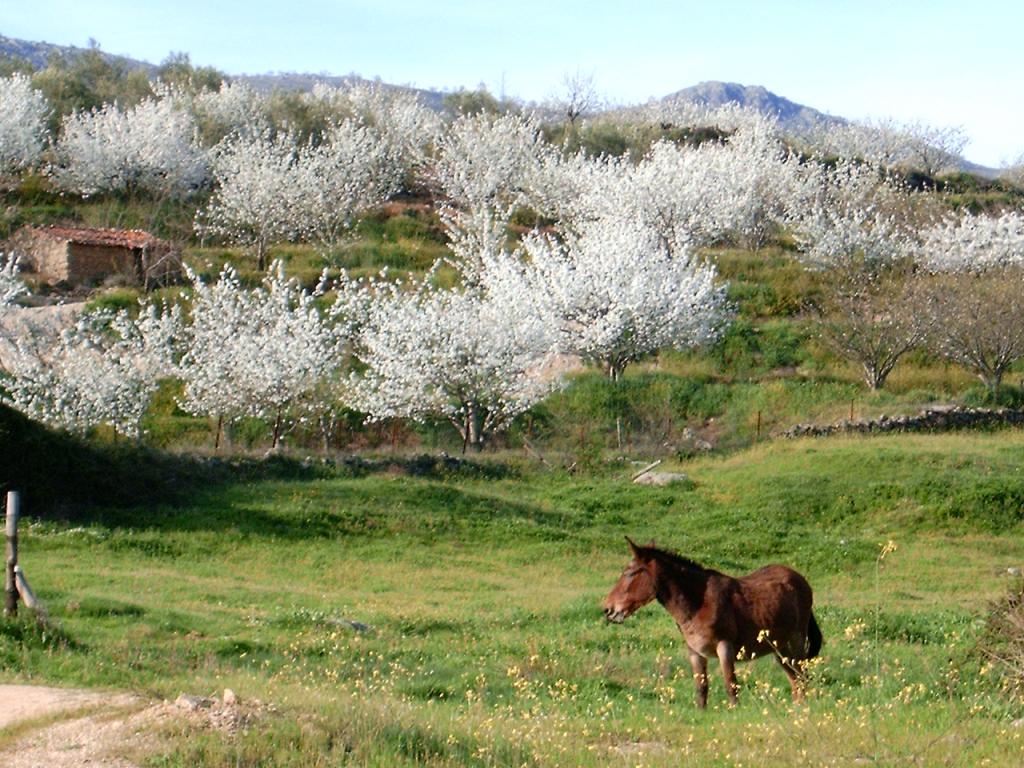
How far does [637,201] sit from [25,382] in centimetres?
3128

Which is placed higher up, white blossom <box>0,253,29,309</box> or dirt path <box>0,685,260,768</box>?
white blossom <box>0,253,29,309</box>

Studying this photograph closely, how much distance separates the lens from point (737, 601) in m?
11.3

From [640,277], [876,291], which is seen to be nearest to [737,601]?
[640,277]

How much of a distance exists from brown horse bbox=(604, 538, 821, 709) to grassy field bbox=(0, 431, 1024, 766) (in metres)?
0.46

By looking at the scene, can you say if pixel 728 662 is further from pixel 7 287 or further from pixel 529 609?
pixel 7 287

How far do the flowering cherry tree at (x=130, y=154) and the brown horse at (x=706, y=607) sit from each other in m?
54.4

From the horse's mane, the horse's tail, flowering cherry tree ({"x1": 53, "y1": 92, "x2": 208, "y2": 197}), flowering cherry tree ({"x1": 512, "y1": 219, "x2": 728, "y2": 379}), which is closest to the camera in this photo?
the horse's mane

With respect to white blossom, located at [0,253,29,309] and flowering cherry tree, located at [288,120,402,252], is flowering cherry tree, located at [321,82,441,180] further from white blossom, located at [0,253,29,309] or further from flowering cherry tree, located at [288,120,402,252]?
white blossom, located at [0,253,29,309]

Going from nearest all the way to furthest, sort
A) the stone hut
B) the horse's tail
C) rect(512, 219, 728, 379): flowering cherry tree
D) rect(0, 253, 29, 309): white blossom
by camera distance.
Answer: the horse's tail < rect(0, 253, 29, 309): white blossom < rect(512, 219, 728, 379): flowering cherry tree < the stone hut

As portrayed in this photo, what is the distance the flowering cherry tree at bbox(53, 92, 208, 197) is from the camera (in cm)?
6059

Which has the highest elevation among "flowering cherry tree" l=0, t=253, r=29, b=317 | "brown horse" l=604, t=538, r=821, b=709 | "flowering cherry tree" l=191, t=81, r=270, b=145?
"flowering cherry tree" l=191, t=81, r=270, b=145

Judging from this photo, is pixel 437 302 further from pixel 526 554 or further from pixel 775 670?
pixel 775 670

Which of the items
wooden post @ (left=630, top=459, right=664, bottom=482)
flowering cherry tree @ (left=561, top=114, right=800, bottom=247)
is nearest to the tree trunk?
wooden post @ (left=630, top=459, right=664, bottom=482)

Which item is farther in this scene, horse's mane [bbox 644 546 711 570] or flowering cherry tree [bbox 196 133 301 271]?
flowering cherry tree [bbox 196 133 301 271]
